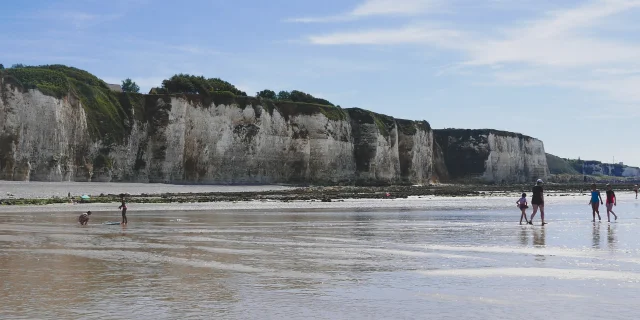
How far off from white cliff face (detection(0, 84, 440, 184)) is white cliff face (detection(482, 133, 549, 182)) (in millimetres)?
29840

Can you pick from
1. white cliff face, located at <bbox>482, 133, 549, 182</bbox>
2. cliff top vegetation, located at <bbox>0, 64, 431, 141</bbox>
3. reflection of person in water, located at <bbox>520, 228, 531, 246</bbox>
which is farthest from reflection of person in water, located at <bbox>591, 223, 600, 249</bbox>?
white cliff face, located at <bbox>482, 133, 549, 182</bbox>

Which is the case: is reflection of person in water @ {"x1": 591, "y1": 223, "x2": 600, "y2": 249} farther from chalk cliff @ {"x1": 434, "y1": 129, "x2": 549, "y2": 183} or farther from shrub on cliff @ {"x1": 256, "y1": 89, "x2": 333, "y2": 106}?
chalk cliff @ {"x1": 434, "y1": 129, "x2": 549, "y2": 183}

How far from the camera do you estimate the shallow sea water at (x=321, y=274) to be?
8.43 metres

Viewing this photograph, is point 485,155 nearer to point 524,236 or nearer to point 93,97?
point 93,97

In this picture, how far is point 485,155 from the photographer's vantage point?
402 ft

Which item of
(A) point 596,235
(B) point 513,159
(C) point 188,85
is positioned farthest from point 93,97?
(B) point 513,159

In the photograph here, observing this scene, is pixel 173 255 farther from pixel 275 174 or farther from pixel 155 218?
pixel 275 174

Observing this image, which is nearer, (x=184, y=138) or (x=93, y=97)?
(x=93, y=97)

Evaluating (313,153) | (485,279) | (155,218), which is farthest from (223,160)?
(485,279)

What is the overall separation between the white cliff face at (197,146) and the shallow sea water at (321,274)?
37.6 m

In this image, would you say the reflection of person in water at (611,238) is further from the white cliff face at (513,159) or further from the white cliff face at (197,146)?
the white cliff face at (513,159)

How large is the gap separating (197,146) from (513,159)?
247 ft

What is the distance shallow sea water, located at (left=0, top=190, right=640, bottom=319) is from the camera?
27.7 feet

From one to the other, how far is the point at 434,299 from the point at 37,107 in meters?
53.4
